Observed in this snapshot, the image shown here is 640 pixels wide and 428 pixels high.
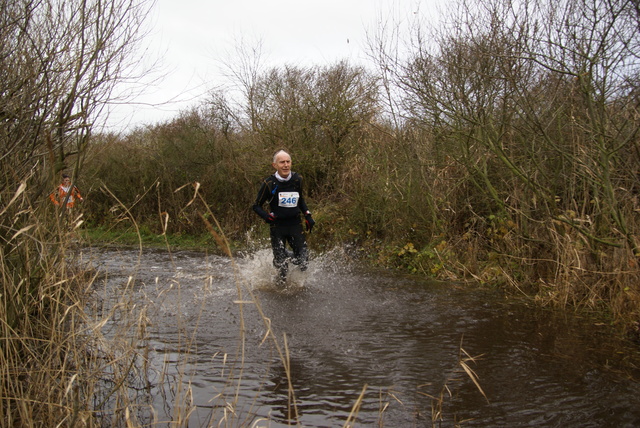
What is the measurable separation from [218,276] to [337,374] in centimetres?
563

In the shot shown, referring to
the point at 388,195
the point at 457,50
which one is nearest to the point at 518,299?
the point at 457,50

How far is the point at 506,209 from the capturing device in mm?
8789

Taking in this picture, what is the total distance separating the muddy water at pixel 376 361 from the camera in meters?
3.78

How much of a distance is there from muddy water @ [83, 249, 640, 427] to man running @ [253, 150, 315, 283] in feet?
1.88

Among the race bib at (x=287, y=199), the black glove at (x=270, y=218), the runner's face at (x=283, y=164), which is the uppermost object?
the runner's face at (x=283, y=164)

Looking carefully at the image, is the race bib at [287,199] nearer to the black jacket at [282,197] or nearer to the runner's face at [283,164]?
the black jacket at [282,197]

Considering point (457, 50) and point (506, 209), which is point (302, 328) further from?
point (457, 50)

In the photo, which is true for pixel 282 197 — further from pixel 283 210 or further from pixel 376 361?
pixel 376 361

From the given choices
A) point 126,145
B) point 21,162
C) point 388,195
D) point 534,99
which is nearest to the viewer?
point 21,162

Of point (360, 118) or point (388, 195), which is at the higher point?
point (360, 118)

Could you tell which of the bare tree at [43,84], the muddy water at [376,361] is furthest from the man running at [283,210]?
the bare tree at [43,84]

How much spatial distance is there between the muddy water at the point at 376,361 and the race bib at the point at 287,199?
4.23ft

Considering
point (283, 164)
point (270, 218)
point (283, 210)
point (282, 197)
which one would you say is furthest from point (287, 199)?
point (283, 164)

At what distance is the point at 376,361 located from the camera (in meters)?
4.96
